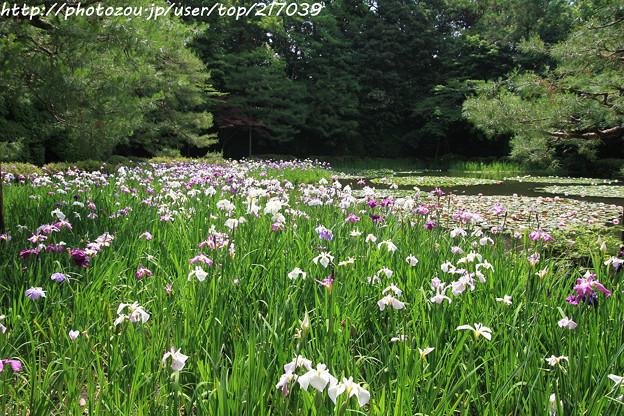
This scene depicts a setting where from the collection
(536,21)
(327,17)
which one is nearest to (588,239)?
(327,17)

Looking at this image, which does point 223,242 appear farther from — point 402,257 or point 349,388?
point 349,388

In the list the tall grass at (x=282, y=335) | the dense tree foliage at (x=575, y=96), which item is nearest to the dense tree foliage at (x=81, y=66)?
the tall grass at (x=282, y=335)

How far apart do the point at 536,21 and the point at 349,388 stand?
1103 inches

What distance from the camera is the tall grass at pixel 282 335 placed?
1175 millimetres

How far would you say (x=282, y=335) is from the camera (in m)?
1.36

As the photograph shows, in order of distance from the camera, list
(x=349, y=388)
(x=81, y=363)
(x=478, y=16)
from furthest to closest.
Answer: (x=478, y=16) → (x=81, y=363) → (x=349, y=388)

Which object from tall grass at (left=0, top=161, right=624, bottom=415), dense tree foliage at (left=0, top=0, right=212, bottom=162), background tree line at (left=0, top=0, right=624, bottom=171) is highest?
background tree line at (left=0, top=0, right=624, bottom=171)

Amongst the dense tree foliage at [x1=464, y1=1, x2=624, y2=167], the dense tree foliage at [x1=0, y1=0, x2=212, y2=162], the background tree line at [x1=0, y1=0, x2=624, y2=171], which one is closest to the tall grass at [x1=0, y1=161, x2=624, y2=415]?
the dense tree foliage at [x1=0, y1=0, x2=212, y2=162]

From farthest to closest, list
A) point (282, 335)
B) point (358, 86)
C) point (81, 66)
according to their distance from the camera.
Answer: point (358, 86) → point (81, 66) → point (282, 335)

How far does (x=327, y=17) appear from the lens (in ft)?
77.4

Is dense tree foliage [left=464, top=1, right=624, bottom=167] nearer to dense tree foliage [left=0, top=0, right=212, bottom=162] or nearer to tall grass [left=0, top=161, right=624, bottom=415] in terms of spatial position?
tall grass [left=0, top=161, right=624, bottom=415]

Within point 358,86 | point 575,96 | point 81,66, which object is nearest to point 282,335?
point 81,66

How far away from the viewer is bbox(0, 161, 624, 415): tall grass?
3.85 feet

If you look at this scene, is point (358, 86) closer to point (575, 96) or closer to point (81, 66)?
point (575, 96)
